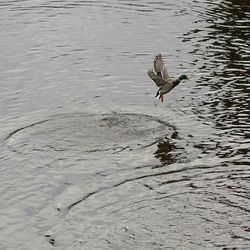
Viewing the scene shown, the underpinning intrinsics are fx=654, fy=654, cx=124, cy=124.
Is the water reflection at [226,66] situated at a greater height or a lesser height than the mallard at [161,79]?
lesser

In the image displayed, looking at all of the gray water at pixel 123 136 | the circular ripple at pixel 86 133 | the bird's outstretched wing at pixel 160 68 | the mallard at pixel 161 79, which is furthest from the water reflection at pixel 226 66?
the circular ripple at pixel 86 133

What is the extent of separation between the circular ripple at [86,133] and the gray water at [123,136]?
25mm

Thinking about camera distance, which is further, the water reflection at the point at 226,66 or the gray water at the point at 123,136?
the water reflection at the point at 226,66

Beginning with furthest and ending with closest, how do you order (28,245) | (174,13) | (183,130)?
(174,13)
(183,130)
(28,245)

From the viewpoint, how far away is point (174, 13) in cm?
2623

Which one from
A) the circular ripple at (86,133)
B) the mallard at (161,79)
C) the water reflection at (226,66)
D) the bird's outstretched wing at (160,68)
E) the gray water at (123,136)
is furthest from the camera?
the bird's outstretched wing at (160,68)

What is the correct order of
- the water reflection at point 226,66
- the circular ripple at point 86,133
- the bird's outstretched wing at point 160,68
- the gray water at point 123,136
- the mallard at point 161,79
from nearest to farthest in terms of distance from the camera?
1. the gray water at point 123,136
2. the circular ripple at point 86,133
3. the water reflection at point 226,66
4. the mallard at point 161,79
5. the bird's outstretched wing at point 160,68

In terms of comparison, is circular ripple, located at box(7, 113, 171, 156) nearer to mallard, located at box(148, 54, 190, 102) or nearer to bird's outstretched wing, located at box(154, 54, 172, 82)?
mallard, located at box(148, 54, 190, 102)

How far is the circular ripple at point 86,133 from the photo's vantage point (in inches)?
548

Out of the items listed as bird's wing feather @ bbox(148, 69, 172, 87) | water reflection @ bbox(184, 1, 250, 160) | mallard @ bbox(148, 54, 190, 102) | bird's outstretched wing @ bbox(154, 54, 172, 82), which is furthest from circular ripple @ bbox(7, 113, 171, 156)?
water reflection @ bbox(184, 1, 250, 160)

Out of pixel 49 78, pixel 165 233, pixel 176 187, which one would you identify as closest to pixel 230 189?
pixel 176 187

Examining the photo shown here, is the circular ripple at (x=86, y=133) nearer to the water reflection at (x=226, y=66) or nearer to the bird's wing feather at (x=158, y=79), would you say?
the bird's wing feather at (x=158, y=79)

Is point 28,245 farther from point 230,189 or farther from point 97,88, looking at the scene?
point 97,88

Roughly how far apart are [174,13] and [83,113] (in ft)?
37.8
